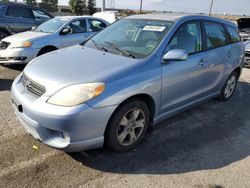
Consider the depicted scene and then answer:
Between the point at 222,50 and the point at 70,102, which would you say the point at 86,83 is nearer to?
the point at 70,102

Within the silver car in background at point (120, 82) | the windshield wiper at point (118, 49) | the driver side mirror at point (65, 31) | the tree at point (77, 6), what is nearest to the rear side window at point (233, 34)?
the silver car in background at point (120, 82)

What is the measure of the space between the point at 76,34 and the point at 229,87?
447 centimetres

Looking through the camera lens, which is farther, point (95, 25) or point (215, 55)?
point (95, 25)

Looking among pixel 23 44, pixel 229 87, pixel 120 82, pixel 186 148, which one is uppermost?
pixel 120 82

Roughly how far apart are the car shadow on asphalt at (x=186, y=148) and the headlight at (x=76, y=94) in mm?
797

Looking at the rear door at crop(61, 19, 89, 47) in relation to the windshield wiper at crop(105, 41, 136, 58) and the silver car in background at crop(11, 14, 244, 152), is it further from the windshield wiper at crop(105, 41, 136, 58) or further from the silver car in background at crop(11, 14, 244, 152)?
the windshield wiper at crop(105, 41, 136, 58)

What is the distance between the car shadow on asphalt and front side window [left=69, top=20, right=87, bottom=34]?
4.50m

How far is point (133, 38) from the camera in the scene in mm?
4051

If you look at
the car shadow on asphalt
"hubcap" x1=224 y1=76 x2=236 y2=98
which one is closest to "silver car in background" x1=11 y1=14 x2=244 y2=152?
the car shadow on asphalt

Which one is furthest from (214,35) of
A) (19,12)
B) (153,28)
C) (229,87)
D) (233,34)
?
(19,12)

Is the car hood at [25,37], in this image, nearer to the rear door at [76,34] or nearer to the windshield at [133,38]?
the rear door at [76,34]

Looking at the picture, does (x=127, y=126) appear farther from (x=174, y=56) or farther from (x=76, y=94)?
(x=174, y=56)

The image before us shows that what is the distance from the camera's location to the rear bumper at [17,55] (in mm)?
6859

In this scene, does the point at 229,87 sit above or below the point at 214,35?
below
